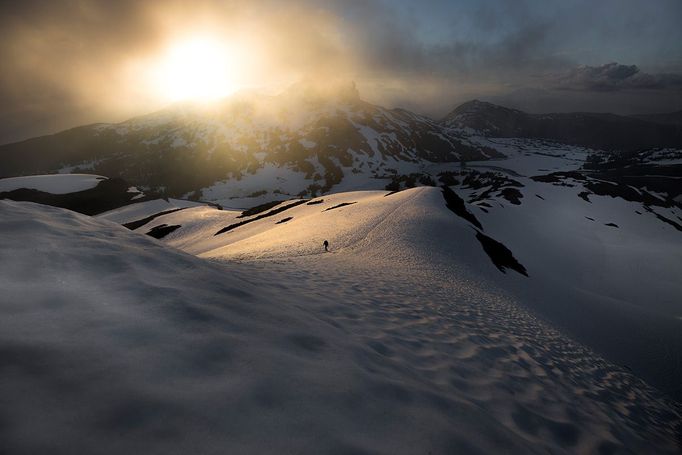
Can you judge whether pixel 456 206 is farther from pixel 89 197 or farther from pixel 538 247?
pixel 89 197

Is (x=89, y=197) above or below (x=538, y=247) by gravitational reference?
above

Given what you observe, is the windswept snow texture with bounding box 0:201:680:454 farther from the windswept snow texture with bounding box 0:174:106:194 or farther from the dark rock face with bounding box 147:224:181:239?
the windswept snow texture with bounding box 0:174:106:194

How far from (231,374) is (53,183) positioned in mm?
97889

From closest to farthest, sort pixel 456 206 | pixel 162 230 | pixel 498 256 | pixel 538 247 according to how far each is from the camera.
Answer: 1. pixel 498 256
2. pixel 456 206
3. pixel 538 247
4. pixel 162 230

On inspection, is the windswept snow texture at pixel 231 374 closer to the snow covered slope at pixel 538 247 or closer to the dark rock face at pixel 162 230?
the snow covered slope at pixel 538 247

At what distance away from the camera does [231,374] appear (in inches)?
133

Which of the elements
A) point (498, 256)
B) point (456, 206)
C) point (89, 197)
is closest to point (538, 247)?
point (456, 206)

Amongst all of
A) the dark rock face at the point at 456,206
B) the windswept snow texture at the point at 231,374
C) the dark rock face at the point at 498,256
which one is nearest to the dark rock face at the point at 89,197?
the dark rock face at the point at 456,206

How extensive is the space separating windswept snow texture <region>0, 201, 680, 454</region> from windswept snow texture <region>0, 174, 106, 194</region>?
3451 inches

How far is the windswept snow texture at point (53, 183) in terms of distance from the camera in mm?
67875

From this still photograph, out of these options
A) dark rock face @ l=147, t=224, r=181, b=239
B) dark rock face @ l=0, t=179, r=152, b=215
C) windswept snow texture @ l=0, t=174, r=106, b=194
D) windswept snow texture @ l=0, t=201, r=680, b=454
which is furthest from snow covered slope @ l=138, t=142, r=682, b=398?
windswept snow texture @ l=0, t=174, r=106, b=194

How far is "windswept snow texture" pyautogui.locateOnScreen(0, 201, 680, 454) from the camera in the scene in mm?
2561

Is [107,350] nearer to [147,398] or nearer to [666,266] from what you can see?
[147,398]

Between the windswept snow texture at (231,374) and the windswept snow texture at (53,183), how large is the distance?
87.6 metres
